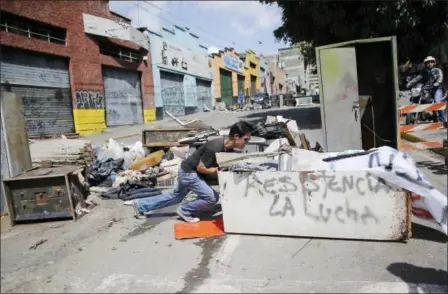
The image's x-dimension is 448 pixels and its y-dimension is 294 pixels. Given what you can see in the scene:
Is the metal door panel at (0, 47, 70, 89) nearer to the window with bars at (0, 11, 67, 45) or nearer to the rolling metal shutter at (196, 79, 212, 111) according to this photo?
the window with bars at (0, 11, 67, 45)

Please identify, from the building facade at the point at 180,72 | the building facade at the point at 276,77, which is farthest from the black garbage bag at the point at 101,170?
the building facade at the point at 276,77

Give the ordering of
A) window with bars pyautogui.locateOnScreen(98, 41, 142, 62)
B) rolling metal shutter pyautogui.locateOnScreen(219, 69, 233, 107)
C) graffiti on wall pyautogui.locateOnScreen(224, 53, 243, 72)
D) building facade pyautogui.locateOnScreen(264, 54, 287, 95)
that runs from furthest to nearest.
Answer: building facade pyautogui.locateOnScreen(264, 54, 287, 95)
graffiti on wall pyautogui.locateOnScreen(224, 53, 243, 72)
rolling metal shutter pyautogui.locateOnScreen(219, 69, 233, 107)
window with bars pyautogui.locateOnScreen(98, 41, 142, 62)

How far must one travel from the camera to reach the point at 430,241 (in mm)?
3969

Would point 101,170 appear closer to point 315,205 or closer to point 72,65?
point 315,205

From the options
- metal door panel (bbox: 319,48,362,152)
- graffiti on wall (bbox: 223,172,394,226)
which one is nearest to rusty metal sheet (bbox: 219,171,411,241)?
graffiti on wall (bbox: 223,172,394,226)

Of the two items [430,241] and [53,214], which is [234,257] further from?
[53,214]

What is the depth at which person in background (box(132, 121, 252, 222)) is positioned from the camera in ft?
15.7

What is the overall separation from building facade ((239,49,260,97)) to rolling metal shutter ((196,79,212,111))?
1367 centimetres

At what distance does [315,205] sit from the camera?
411 cm

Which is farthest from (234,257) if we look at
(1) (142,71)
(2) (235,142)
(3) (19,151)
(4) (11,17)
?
(1) (142,71)

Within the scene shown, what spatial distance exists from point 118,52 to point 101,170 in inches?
607

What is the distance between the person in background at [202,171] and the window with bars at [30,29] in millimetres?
12810

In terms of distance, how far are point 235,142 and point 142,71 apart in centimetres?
2055

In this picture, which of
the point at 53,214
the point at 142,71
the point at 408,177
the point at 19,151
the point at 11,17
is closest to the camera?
the point at 408,177
